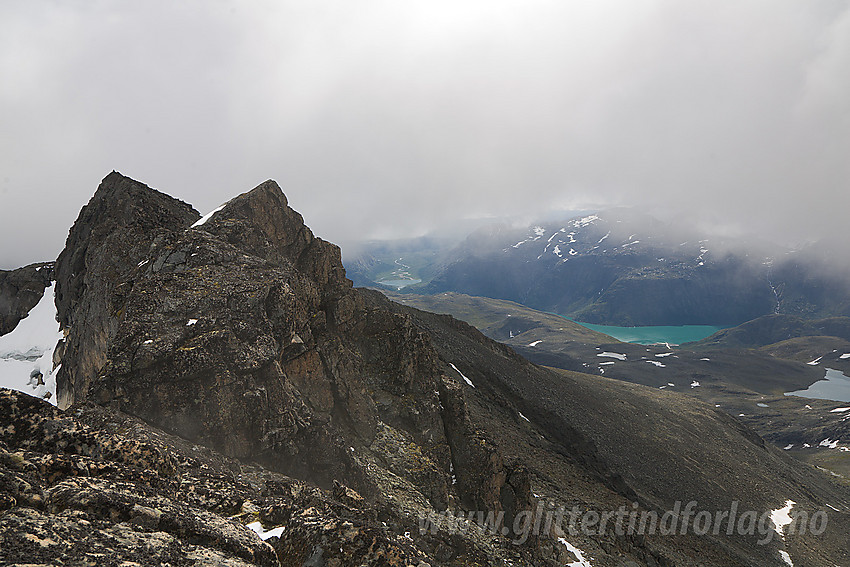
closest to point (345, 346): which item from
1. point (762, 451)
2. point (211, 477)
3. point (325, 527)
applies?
point (211, 477)

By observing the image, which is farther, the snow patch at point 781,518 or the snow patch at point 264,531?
the snow patch at point 781,518

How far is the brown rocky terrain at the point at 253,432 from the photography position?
336 inches

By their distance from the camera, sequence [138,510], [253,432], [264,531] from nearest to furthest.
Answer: [138,510], [264,531], [253,432]

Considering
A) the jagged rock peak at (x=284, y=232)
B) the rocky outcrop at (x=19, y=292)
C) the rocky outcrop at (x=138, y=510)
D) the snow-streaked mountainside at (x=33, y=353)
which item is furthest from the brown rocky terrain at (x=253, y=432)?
the rocky outcrop at (x=19, y=292)

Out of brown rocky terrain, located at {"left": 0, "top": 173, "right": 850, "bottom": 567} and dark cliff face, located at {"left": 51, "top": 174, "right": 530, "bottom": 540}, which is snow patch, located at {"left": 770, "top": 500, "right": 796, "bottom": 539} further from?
dark cliff face, located at {"left": 51, "top": 174, "right": 530, "bottom": 540}

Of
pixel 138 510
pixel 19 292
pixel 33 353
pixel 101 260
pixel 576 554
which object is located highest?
pixel 101 260

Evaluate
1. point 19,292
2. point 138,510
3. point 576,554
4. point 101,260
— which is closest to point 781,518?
point 576,554

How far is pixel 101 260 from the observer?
29.9 metres

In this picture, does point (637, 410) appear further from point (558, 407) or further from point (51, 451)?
point (51, 451)

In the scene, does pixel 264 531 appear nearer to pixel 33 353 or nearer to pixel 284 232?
pixel 284 232

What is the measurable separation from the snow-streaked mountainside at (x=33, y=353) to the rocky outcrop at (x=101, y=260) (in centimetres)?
226

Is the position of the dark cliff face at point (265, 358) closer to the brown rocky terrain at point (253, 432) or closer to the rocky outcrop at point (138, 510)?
the brown rocky terrain at point (253, 432)

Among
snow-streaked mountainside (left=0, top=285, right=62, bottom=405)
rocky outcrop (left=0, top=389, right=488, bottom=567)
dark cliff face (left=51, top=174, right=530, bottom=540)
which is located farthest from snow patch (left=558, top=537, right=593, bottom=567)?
snow-streaked mountainside (left=0, top=285, right=62, bottom=405)

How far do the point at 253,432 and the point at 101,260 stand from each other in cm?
2165
